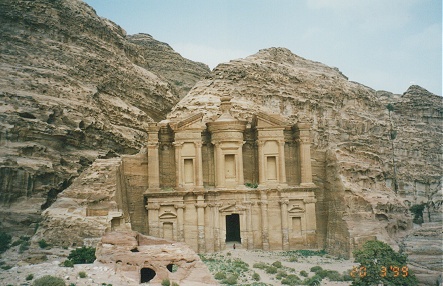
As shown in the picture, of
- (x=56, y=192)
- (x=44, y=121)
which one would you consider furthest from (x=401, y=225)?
(x=44, y=121)

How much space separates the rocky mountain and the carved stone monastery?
581 centimetres

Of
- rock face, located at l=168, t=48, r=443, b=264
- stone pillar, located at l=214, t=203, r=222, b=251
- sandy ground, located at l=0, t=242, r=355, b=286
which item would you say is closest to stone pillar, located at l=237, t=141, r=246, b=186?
stone pillar, located at l=214, t=203, r=222, b=251

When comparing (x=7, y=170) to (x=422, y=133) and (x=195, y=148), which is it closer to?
(x=195, y=148)

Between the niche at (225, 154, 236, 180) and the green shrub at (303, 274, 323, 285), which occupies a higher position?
the niche at (225, 154, 236, 180)

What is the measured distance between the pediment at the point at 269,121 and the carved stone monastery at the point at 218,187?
0.07m

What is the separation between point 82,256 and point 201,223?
31.5 ft

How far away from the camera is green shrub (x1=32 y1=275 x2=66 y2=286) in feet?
57.7

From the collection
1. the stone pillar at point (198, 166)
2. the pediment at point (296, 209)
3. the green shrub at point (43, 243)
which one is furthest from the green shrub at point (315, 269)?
the green shrub at point (43, 243)

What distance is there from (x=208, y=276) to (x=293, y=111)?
27.0 metres

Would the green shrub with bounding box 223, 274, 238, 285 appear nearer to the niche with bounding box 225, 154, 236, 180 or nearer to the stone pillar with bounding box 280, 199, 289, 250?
the stone pillar with bounding box 280, 199, 289, 250

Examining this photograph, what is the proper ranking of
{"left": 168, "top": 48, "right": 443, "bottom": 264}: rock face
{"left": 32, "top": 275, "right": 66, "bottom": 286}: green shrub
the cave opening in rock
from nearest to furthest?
{"left": 32, "top": 275, "right": 66, "bottom": 286}: green shrub < the cave opening in rock < {"left": 168, "top": 48, "right": 443, "bottom": 264}: rock face

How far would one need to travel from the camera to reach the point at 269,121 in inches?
1261

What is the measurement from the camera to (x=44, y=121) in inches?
1249

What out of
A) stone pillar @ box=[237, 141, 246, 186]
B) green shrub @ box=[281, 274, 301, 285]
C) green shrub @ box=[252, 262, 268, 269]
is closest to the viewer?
green shrub @ box=[281, 274, 301, 285]
